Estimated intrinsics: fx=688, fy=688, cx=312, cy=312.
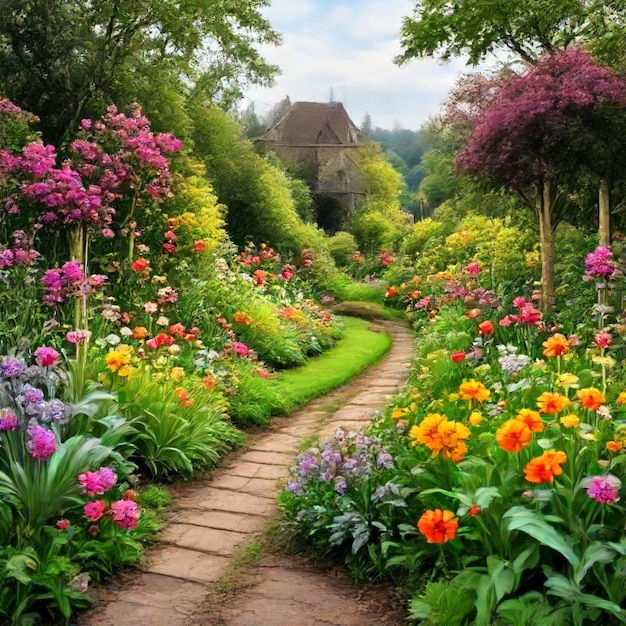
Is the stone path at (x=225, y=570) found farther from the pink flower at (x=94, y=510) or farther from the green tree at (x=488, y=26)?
the green tree at (x=488, y=26)

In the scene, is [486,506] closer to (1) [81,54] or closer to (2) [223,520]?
(2) [223,520]

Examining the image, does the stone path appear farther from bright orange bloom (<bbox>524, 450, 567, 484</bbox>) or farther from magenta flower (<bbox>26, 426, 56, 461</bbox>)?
bright orange bloom (<bbox>524, 450, 567, 484</bbox>)

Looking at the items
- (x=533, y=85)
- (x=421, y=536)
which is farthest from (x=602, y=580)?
(x=533, y=85)

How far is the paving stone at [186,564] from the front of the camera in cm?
342

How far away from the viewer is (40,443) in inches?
127

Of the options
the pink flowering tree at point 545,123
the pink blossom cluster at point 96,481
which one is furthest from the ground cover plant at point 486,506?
the pink flowering tree at point 545,123

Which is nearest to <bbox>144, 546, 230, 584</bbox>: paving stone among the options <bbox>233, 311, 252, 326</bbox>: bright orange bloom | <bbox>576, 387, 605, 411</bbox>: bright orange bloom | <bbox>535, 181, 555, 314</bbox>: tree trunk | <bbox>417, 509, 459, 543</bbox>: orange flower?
<bbox>417, 509, 459, 543</bbox>: orange flower

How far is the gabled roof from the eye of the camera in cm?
2873

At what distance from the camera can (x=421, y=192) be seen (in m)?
31.0

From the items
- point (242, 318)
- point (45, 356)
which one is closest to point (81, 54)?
point (242, 318)

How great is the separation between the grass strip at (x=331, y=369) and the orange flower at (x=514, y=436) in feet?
12.9

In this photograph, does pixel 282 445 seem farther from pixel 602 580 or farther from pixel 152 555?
pixel 602 580

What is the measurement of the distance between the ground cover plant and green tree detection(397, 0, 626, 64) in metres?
8.10

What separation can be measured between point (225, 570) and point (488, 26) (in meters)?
10.3
